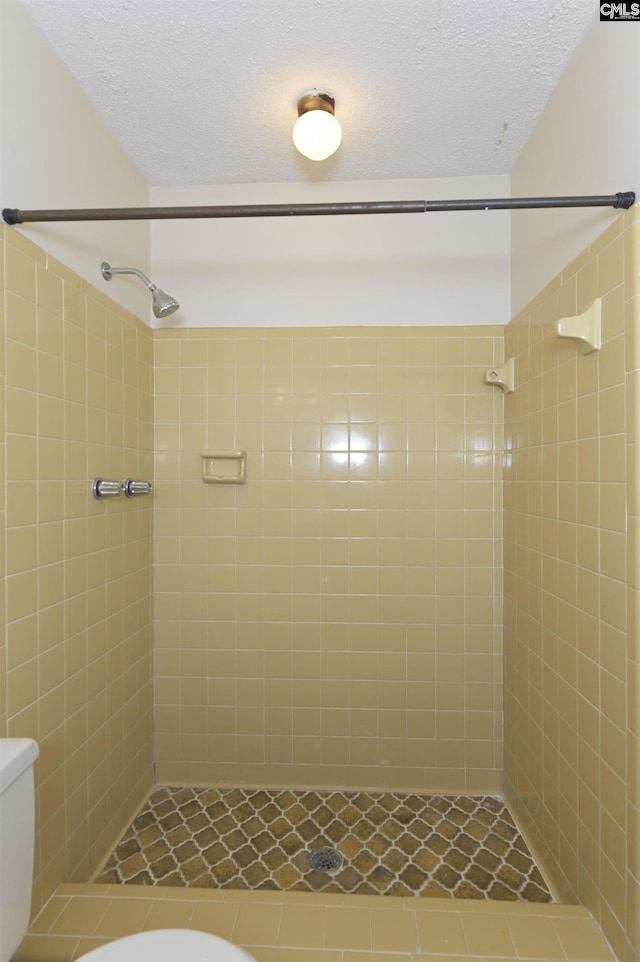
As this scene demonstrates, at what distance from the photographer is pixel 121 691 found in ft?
5.52

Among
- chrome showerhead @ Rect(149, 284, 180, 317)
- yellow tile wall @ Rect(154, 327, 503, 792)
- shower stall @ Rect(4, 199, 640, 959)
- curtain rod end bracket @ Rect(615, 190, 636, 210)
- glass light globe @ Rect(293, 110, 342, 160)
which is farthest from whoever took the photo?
yellow tile wall @ Rect(154, 327, 503, 792)

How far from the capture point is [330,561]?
6.23 ft

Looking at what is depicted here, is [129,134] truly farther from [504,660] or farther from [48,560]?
[504,660]

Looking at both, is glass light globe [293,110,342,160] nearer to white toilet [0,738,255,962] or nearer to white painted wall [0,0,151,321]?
white painted wall [0,0,151,321]

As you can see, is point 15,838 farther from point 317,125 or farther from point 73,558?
point 317,125

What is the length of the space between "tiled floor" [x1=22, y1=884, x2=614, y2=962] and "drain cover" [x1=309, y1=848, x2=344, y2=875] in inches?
9.4

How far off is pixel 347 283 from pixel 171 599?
154cm

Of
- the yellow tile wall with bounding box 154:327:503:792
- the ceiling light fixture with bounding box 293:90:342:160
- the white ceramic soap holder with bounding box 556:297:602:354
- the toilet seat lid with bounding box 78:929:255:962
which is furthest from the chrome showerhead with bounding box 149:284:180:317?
the toilet seat lid with bounding box 78:929:255:962

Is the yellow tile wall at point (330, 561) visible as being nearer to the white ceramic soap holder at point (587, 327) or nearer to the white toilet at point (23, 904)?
the white ceramic soap holder at point (587, 327)

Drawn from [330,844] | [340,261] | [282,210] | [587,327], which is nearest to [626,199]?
[587,327]

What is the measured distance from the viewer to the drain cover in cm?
149

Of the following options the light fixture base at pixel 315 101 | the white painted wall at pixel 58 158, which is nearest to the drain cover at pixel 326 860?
the white painted wall at pixel 58 158

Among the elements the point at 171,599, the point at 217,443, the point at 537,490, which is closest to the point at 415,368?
the point at 537,490

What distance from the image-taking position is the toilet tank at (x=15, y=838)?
0.88 metres
